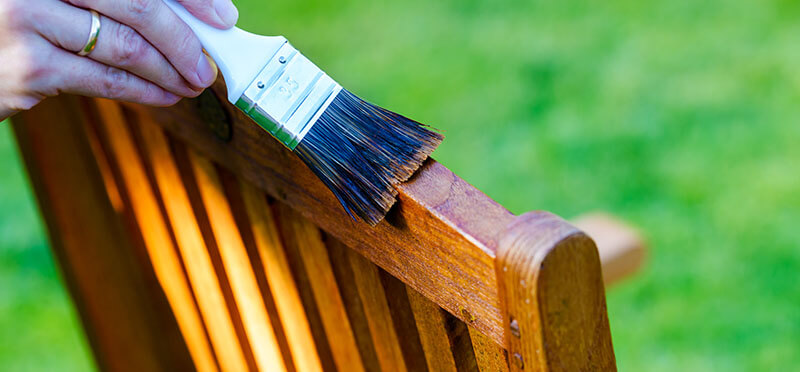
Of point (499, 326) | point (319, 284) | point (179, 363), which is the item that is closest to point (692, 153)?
point (179, 363)

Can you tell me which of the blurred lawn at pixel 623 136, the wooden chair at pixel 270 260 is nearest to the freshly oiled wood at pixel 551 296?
the wooden chair at pixel 270 260

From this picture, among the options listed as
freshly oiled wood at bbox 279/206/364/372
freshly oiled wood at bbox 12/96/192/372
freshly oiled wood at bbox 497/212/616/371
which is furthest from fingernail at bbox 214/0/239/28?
freshly oiled wood at bbox 12/96/192/372

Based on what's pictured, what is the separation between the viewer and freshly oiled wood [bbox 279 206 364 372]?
37.2 inches

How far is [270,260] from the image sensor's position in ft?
3.42

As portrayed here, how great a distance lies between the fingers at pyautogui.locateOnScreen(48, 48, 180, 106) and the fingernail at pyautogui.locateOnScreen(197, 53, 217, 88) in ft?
0.17

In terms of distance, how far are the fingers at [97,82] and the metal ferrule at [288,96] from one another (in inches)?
5.5

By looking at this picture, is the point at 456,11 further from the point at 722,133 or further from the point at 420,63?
the point at 722,133

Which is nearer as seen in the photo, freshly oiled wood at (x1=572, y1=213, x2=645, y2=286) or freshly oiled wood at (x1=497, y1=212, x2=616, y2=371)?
freshly oiled wood at (x1=497, y1=212, x2=616, y2=371)

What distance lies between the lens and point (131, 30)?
791 millimetres

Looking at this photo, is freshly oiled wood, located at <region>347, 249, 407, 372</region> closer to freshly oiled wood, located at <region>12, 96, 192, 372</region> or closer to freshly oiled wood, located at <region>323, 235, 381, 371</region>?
freshly oiled wood, located at <region>323, 235, 381, 371</region>

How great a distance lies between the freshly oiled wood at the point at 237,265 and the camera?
1089 mm

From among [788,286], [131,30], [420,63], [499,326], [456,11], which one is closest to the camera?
[499,326]

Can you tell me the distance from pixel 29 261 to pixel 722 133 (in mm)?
2404

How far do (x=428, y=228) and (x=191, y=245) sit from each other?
0.63m
